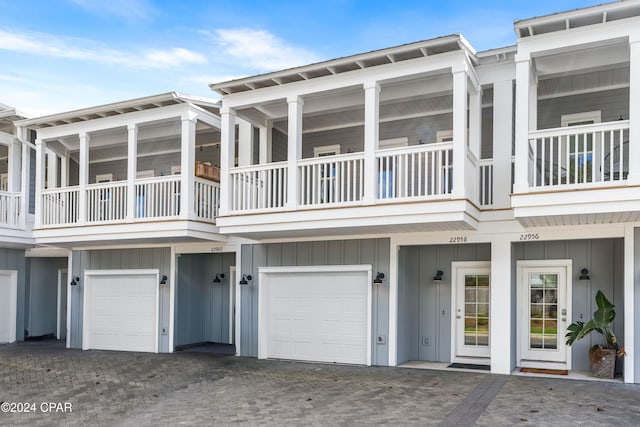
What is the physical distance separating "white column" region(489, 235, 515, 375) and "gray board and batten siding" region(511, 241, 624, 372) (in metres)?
0.28

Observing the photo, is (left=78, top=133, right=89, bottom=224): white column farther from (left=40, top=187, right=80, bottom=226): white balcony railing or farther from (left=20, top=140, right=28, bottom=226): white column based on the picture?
(left=20, top=140, right=28, bottom=226): white column

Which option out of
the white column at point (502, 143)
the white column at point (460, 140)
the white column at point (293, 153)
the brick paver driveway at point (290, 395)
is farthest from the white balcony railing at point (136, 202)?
the white column at point (502, 143)

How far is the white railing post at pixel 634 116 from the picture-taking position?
24.3ft

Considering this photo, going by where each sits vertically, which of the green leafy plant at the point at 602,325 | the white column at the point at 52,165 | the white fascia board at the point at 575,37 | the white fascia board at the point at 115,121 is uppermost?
the white fascia board at the point at 575,37

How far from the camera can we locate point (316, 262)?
10836mm

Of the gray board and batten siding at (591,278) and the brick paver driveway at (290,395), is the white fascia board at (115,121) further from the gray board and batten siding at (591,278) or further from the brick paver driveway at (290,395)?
the gray board and batten siding at (591,278)

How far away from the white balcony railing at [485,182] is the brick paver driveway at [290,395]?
2841 mm

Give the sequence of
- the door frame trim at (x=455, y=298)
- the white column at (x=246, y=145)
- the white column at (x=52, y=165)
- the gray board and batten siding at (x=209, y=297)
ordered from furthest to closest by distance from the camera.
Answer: the white column at (x=52, y=165)
the gray board and batten siding at (x=209, y=297)
the white column at (x=246, y=145)
the door frame trim at (x=455, y=298)

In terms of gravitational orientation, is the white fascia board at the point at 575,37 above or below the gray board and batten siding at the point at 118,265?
above

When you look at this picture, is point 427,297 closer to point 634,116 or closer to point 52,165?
point 634,116

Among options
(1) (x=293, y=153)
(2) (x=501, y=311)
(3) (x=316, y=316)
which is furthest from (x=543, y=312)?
(1) (x=293, y=153)

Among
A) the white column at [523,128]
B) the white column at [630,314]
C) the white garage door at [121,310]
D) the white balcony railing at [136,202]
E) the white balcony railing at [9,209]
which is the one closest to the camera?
the white column at [523,128]

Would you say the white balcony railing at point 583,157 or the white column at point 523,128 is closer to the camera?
the white balcony railing at point 583,157

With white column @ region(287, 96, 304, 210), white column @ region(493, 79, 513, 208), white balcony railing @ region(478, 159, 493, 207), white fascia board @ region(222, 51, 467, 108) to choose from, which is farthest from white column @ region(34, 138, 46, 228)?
white column @ region(493, 79, 513, 208)
